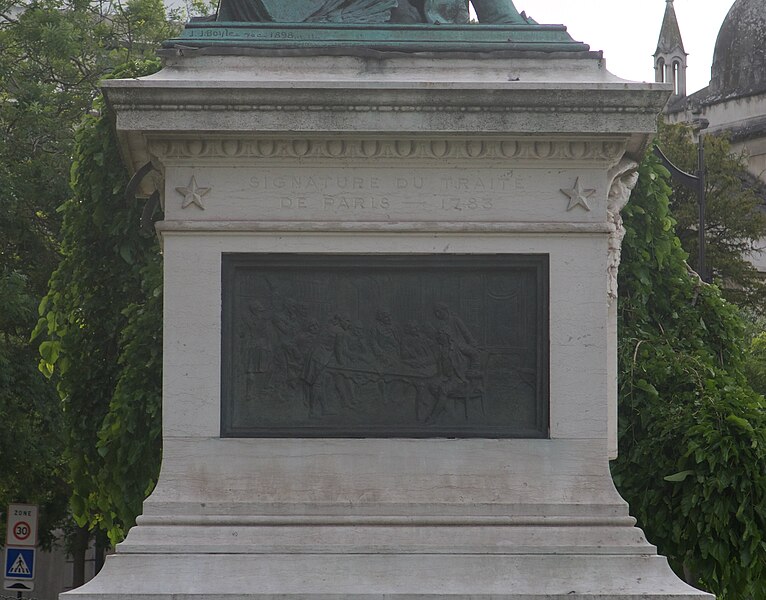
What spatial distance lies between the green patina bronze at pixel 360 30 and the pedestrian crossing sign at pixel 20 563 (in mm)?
10864

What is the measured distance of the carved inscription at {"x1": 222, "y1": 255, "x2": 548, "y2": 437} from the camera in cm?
1067

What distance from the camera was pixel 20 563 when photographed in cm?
2075

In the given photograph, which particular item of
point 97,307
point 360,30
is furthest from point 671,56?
point 360,30

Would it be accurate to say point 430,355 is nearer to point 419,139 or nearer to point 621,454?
point 419,139

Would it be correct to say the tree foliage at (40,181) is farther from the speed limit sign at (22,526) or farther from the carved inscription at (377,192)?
the carved inscription at (377,192)

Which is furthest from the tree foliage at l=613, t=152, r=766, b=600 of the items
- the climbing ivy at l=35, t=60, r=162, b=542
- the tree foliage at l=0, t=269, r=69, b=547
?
the tree foliage at l=0, t=269, r=69, b=547

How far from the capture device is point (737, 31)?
64.2 meters

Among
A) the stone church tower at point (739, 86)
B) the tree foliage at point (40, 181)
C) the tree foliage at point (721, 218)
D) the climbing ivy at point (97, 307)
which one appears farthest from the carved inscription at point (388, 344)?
the stone church tower at point (739, 86)

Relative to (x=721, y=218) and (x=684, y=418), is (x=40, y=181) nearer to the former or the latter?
(x=684, y=418)

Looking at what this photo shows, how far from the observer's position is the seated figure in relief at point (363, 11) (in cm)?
1139

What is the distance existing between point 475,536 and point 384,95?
8.80ft

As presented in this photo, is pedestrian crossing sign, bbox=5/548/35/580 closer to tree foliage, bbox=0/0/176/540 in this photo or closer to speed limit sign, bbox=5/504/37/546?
speed limit sign, bbox=5/504/37/546

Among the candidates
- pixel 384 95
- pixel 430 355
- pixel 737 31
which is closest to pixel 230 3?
pixel 384 95

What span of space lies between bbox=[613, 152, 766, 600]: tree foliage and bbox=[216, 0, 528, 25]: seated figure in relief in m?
4.04
